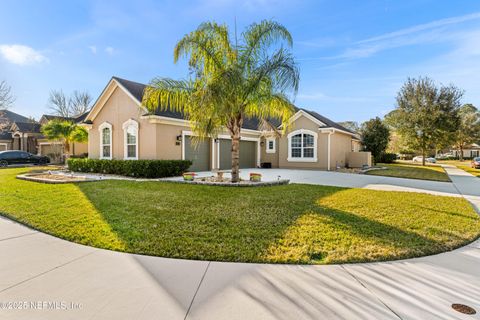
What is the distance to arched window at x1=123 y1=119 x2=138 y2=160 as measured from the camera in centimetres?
1492

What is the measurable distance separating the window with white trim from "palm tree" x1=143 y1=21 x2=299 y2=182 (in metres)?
11.0

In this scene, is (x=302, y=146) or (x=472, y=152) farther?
(x=472, y=152)

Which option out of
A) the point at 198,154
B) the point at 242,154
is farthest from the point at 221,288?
the point at 242,154

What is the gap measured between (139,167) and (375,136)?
23989mm

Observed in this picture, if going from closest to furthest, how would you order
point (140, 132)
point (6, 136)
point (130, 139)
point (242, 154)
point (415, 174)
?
point (140, 132) → point (130, 139) → point (415, 174) → point (242, 154) → point (6, 136)

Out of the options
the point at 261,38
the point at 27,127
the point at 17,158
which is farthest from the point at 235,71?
the point at 27,127

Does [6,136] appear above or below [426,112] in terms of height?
below

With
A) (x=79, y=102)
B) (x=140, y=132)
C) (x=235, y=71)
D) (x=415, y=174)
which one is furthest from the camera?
(x=79, y=102)

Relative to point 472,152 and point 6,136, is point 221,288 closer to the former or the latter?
point 6,136

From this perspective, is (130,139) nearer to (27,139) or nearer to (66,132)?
(66,132)

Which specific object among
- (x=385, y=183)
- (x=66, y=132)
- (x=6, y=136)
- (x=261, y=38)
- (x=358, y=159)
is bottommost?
(x=385, y=183)

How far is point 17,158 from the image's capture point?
2294 cm

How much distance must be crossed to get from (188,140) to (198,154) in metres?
1.29

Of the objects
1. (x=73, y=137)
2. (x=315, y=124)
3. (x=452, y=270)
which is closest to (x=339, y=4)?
(x=315, y=124)
